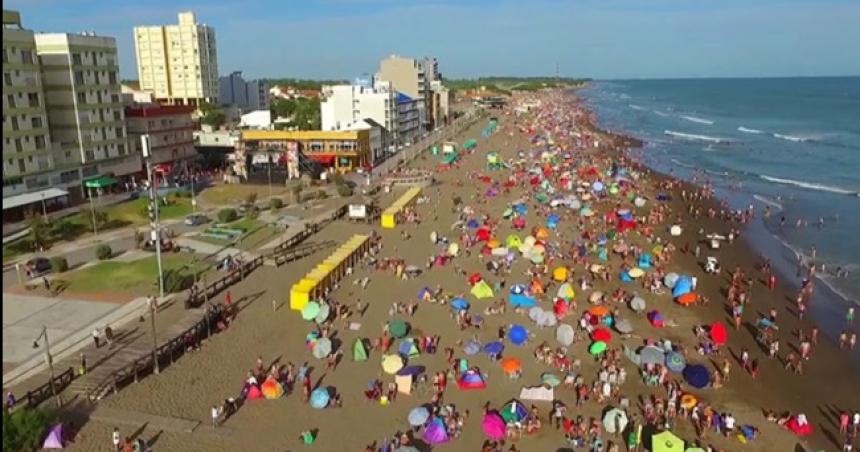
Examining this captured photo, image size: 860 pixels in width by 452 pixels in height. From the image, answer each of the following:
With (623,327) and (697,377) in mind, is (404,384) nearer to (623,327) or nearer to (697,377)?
(623,327)

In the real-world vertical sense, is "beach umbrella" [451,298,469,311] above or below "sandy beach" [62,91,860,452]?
above

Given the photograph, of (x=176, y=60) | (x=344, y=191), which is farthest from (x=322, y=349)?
(x=176, y=60)

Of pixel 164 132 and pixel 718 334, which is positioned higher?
pixel 164 132

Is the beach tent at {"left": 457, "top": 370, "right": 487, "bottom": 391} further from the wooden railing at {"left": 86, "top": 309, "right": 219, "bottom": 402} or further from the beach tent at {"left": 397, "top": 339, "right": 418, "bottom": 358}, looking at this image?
the wooden railing at {"left": 86, "top": 309, "right": 219, "bottom": 402}

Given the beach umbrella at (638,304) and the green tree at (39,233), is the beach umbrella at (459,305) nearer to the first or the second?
the beach umbrella at (638,304)

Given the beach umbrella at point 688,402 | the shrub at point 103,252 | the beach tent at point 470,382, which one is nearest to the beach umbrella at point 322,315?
the beach tent at point 470,382

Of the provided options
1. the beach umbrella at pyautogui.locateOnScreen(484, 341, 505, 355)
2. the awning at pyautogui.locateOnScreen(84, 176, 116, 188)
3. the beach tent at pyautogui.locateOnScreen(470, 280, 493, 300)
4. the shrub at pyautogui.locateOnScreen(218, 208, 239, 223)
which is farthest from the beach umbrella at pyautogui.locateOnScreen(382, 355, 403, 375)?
the awning at pyautogui.locateOnScreen(84, 176, 116, 188)
